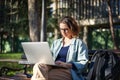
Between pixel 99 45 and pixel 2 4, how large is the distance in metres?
8.07

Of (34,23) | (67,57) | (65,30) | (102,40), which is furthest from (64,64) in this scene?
(102,40)

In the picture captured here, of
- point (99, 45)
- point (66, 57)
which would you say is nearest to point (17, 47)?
point (99, 45)

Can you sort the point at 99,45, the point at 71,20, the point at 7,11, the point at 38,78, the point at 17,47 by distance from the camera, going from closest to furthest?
the point at 38,78, the point at 71,20, the point at 99,45, the point at 7,11, the point at 17,47

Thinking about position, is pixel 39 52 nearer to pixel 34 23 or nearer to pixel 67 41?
pixel 67 41

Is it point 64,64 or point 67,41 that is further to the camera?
point 67,41

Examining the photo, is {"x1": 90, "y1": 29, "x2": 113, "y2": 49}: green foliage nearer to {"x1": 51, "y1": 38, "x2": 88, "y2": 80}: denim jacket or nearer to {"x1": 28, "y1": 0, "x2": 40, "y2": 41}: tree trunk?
{"x1": 28, "y1": 0, "x2": 40, "y2": 41}: tree trunk

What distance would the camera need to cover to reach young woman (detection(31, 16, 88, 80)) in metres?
5.40

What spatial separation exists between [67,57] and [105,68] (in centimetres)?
59

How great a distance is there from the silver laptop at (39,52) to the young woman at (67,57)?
106 millimetres

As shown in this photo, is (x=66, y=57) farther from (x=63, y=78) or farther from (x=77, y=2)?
(x=77, y=2)

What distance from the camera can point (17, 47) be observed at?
1499 inches

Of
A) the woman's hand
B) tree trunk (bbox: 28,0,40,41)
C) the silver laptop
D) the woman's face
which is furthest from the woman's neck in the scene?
tree trunk (bbox: 28,0,40,41)

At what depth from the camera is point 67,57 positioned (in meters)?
5.88

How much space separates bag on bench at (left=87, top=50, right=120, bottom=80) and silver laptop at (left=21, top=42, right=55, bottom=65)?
2.15 ft
